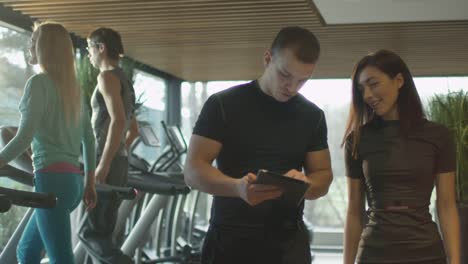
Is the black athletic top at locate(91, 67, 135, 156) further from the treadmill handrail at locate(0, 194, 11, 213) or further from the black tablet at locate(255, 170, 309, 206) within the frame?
the black tablet at locate(255, 170, 309, 206)

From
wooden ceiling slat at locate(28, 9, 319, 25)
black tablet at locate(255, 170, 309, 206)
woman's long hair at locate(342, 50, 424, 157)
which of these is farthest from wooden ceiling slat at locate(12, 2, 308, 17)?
black tablet at locate(255, 170, 309, 206)

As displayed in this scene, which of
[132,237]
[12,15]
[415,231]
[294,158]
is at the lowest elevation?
[132,237]

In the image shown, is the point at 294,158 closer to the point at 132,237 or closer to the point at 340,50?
the point at 132,237

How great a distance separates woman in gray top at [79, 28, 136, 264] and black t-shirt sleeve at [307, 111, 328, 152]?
1918mm

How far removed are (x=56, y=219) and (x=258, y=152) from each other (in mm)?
Answer: 1098

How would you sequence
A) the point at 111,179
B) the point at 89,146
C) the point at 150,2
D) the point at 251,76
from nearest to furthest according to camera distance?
1. the point at 89,146
2. the point at 111,179
3. the point at 150,2
4. the point at 251,76

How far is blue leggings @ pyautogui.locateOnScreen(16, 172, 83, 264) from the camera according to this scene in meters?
2.72

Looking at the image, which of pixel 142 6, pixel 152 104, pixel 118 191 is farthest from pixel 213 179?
pixel 152 104

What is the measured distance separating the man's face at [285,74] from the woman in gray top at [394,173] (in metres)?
0.35

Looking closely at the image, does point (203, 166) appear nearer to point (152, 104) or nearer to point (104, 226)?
point (104, 226)

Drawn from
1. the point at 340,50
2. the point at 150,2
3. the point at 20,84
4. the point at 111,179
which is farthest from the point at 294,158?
the point at 340,50

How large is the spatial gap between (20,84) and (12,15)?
0.55 m

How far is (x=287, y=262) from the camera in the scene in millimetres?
2029

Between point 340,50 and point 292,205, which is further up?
point 340,50
